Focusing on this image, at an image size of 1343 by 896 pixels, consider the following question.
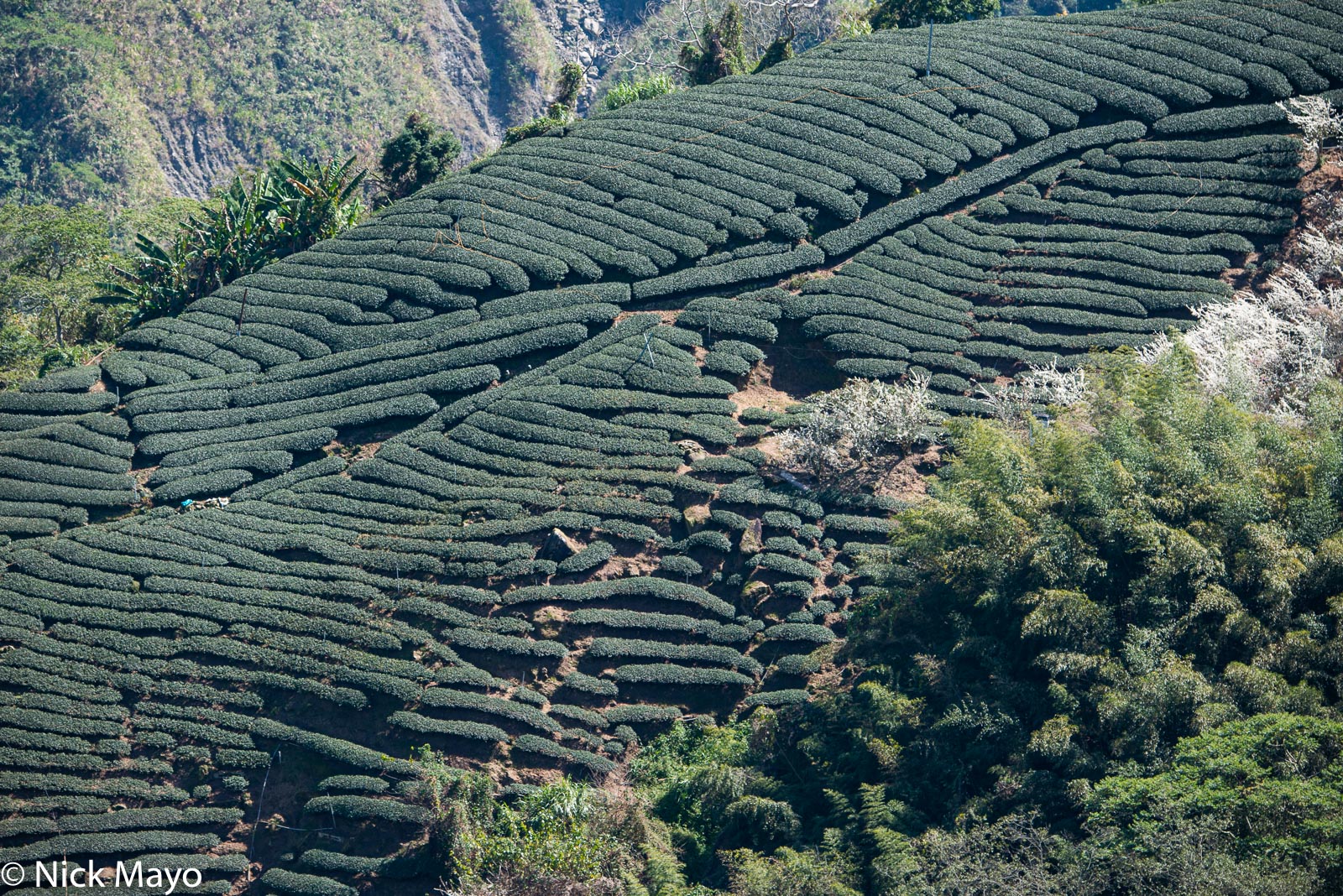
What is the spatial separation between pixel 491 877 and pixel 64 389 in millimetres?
22024

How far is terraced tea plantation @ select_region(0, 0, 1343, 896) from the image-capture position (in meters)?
28.7

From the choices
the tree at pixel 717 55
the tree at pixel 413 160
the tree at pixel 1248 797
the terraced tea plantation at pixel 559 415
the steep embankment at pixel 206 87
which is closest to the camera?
the tree at pixel 1248 797

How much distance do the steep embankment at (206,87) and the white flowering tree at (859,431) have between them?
2338 inches

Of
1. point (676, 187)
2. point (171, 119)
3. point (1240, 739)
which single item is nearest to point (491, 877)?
point (1240, 739)

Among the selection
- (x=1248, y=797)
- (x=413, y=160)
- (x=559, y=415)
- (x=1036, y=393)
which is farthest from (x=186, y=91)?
(x=1248, y=797)

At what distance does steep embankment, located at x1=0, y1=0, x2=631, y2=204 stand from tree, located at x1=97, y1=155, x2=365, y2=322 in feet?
130

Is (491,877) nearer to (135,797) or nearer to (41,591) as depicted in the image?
(135,797)

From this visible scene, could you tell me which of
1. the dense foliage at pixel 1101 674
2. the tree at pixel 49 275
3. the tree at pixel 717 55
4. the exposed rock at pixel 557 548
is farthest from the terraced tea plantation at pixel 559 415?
the tree at pixel 49 275

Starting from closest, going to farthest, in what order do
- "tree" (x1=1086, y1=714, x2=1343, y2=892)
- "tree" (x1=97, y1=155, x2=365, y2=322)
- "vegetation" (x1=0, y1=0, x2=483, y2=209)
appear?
"tree" (x1=1086, y1=714, x2=1343, y2=892) → "tree" (x1=97, y1=155, x2=365, y2=322) → "vegetation" (x1=0, y1=0, x2=483, y2=209)

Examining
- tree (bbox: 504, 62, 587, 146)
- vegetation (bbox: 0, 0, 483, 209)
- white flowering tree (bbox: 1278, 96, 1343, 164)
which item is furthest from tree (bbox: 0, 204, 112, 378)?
white flowering tree (bbox: 1278, 96, 1343, 164)

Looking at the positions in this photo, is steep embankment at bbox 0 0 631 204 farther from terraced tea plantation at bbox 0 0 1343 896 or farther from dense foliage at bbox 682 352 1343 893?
dense foliage at bbox 682 352 1343 893

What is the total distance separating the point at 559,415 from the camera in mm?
34438

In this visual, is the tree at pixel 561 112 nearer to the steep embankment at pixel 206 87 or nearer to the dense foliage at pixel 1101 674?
the dense foliage at pixel 1101 674

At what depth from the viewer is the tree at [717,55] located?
1969 inches
